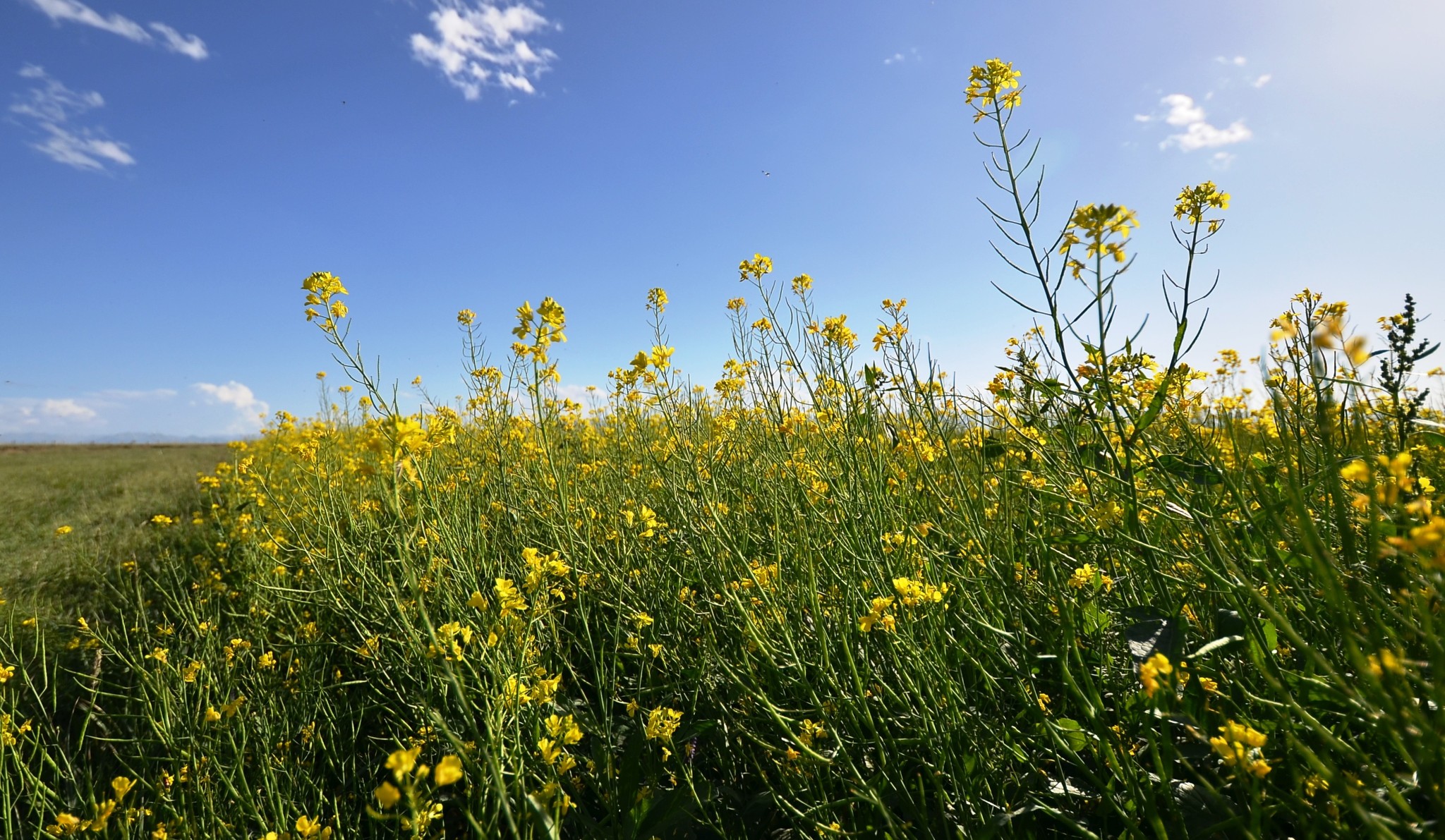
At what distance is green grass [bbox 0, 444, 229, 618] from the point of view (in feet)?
11.7

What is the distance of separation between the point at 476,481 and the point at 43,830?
1822 millimetres

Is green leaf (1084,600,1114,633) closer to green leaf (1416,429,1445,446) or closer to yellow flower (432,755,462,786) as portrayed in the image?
green leaf (1416,429,1445,446)

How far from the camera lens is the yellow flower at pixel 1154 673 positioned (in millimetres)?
760

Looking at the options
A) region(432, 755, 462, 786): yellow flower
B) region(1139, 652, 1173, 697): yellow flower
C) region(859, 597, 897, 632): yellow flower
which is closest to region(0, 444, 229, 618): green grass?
region(432, 755, 462, 786): yellow flower

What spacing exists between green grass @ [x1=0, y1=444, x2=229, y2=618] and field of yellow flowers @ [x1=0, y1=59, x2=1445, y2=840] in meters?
0.96

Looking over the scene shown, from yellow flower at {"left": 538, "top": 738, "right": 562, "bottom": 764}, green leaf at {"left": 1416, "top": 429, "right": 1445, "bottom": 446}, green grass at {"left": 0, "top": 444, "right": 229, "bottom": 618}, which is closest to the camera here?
yellow flower at {"left": 538, "top": 738, "right": 562, "bottom": 764}

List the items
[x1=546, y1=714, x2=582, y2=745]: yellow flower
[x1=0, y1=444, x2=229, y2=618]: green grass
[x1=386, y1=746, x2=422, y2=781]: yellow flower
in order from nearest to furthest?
[x1=386, y1=746, x2=422, y2=781]: yellow flower
[x1=546, y1=714, x2=582, y2=745]: yellow flower
[x1=0, y1=444, x2=229, y2=618]: green grass

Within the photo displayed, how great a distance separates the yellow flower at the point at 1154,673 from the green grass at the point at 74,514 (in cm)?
441

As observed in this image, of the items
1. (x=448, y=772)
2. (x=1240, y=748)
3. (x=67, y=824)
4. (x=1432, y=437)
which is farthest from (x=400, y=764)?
(x=1432, y=437)

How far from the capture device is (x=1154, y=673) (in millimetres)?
800

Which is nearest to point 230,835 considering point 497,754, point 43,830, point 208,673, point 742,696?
point 43,830

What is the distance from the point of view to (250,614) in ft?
8.66

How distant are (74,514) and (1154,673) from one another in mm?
7373

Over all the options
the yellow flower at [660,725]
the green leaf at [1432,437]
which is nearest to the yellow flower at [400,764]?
the yellow flower at [660,725]
